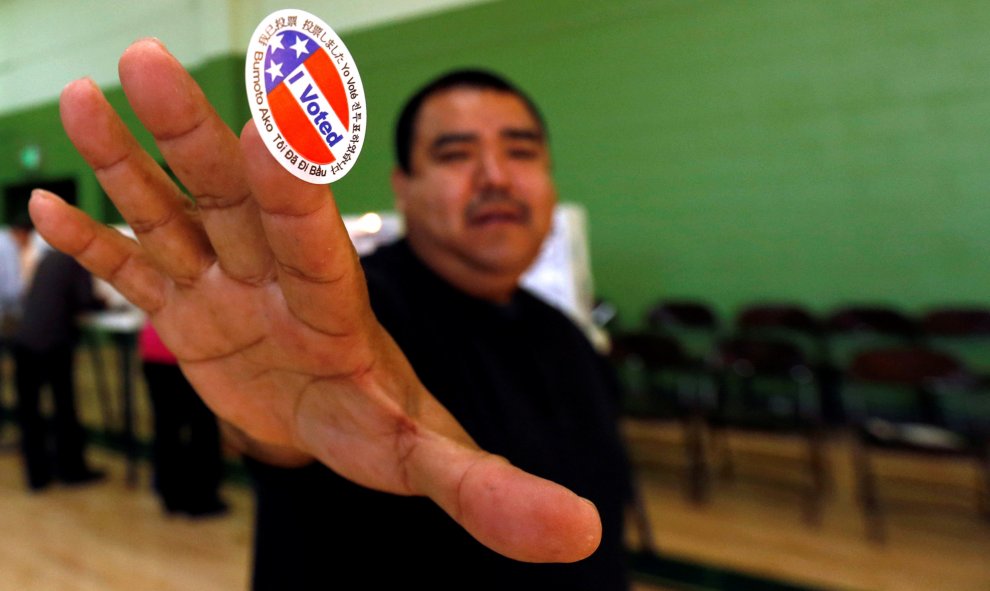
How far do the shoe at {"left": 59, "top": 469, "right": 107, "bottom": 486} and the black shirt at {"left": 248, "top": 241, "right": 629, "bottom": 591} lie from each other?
10.4ft

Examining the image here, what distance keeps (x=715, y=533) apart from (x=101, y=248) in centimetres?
281

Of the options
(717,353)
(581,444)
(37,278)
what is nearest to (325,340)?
(581,444)

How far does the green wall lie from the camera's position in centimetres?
358

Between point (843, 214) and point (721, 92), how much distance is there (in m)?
1.21

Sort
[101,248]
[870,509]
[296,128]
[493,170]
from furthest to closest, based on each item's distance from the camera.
A: [870,509]
[493,170]
[101,248]
[296,128]

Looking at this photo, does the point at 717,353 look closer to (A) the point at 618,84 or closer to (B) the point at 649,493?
(B) the point at 649,493

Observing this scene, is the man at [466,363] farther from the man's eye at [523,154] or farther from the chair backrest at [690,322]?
the chair backrest at [690,322]

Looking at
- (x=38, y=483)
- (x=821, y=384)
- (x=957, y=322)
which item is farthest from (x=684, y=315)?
(x=38, y=483)

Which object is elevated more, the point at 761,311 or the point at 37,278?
the point at 37,278

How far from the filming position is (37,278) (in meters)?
0.76

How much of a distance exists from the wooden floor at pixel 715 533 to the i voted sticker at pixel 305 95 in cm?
204

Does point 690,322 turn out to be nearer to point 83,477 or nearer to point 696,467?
point 696,467

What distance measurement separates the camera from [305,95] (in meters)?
0.20

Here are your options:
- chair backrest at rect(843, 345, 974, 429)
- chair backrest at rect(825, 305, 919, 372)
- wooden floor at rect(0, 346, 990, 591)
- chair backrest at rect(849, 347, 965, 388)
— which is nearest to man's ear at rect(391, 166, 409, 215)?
wooden floor at rect(0, 346, 990, 591)
